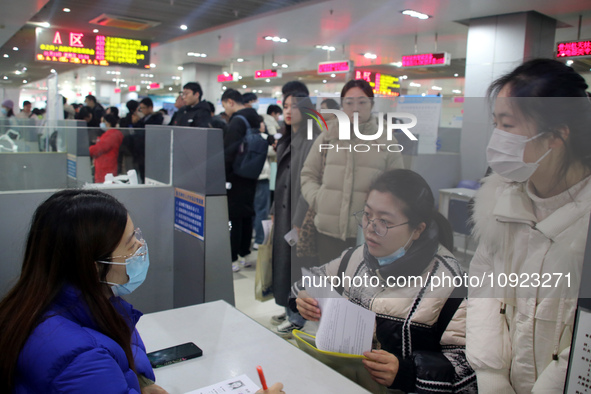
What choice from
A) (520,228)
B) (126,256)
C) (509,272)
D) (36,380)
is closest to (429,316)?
(509,272)

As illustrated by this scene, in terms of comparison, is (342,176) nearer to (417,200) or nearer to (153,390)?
(417,200)

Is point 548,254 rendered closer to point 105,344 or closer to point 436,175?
point 436,175

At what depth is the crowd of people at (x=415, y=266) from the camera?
102 cm

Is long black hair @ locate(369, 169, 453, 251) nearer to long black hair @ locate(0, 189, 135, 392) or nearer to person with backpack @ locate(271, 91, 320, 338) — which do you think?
person with backpack @ locate(271, 91, 320, 338)

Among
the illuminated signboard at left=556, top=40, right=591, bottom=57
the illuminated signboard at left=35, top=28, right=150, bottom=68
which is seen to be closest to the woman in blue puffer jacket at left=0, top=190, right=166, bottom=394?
the illuminated signboard at left=556, top=40, right=591, bottom=57

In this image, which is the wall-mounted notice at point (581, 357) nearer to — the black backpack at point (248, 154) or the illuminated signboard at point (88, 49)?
the black backpack at point (248, 154)

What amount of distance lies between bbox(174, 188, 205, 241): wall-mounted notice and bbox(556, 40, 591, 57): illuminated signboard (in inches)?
209

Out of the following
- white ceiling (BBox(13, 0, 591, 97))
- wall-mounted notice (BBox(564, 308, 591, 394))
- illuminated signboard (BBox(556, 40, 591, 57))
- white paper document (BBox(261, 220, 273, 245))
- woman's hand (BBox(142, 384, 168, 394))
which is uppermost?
white ceiling (BBox(13, 0, 591, 97))

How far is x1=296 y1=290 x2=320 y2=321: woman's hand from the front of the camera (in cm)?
166

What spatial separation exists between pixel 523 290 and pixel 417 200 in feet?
1.25

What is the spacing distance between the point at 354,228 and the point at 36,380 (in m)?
1.00

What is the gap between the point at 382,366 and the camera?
1430 millimetres

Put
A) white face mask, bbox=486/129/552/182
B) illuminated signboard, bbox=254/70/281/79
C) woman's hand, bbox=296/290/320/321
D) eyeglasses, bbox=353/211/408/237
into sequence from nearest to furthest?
1. white face mask, bbox=486/129/552/182
2. eyeglasses, bbox=353/211/408/237
3. woman's hand, bbox=296/290/320/321
4. illuminated signboard, bbox=254/70/281/79

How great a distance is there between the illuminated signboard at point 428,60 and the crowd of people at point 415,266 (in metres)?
7.64
